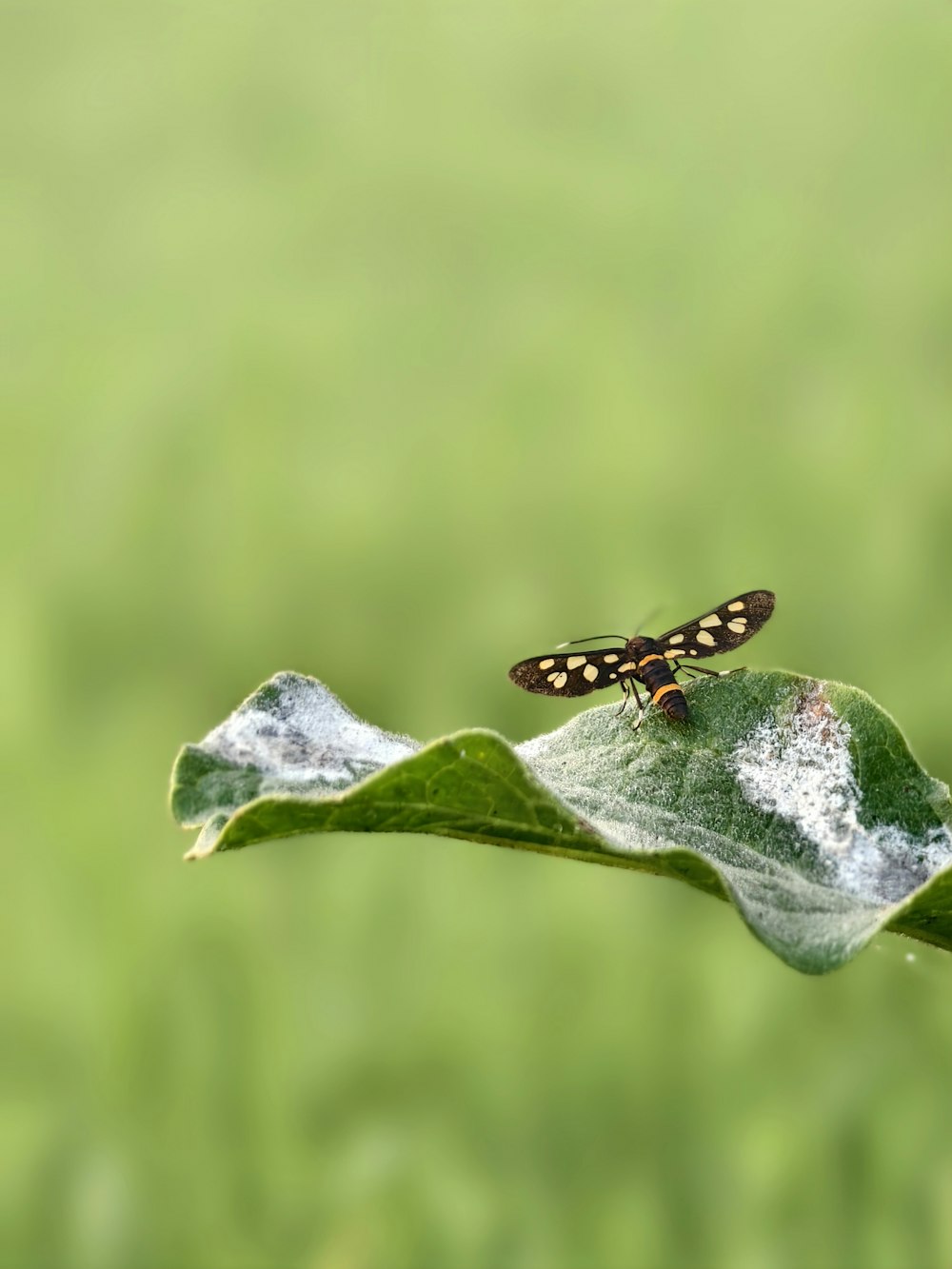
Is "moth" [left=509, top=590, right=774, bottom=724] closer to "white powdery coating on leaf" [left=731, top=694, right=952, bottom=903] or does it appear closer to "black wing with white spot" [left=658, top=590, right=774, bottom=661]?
"black wing with white spot" [left=658, top=590, right=774, bottom=661]

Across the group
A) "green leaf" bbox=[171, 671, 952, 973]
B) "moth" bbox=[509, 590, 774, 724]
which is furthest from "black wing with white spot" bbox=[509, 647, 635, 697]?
"green leaf" bbox=[171, 671, 952, 973]

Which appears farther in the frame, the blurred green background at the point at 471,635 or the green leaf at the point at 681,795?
the blurred green background at the point at 471,635

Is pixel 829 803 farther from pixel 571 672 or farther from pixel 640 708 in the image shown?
pixel 571 672

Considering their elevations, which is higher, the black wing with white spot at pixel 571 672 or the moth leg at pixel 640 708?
the moth leg at pixel 640 708

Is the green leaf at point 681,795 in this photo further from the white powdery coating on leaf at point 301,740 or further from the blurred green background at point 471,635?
the blurred green background at point 471,635

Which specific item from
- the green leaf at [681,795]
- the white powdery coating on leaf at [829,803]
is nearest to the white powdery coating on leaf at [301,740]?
the green leaf at [681,795]

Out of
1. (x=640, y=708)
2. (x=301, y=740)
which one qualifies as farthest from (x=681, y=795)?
(x=301, y=740)
